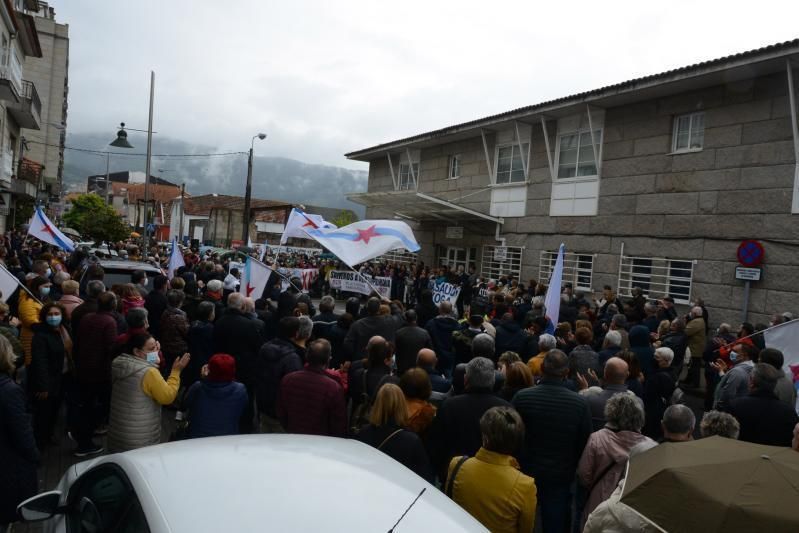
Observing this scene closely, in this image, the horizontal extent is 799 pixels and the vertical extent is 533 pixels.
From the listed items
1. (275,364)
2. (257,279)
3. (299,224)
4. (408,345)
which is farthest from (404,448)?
(299,224)

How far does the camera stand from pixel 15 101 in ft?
69.5

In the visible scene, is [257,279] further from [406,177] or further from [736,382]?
[406,177]

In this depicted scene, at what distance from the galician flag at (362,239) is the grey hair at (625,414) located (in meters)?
8.67

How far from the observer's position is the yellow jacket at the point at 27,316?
21.0 feet

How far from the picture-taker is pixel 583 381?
18.8 ft

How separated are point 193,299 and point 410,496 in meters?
6.74

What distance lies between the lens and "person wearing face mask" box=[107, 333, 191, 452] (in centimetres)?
484

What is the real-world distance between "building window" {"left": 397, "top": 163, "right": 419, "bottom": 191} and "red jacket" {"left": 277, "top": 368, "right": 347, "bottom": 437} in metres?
20.9

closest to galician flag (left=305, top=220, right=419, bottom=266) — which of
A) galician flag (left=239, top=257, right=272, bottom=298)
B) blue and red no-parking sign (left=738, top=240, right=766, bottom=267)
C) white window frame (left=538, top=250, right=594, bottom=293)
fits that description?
galician flag (left=239, top=257, right=272, bottom=298)

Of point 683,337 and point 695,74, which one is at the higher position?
point 695,74

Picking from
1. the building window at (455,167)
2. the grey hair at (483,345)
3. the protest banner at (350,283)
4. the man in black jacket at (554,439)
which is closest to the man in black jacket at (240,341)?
the grey hair at (483,345)

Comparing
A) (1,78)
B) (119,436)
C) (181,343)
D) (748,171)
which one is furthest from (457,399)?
(1,78)

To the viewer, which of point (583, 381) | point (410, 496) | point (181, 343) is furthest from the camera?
point (181, 343)

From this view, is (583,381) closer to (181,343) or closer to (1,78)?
(181,343)
